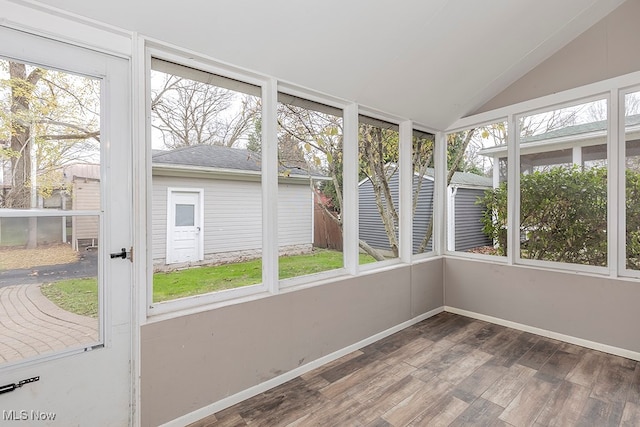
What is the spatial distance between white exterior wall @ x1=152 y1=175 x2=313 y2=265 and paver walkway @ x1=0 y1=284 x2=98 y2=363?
0.51m

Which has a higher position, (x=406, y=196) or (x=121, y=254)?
(x=406, y=196)

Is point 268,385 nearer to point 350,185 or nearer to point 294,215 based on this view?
point 294,215

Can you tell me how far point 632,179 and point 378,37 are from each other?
2.60 m

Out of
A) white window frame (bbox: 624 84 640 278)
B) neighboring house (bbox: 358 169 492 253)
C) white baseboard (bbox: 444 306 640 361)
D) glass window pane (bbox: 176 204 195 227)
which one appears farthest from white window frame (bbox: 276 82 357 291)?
white window frame (bbox: 624 84 640 278)

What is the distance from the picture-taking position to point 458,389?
7.35ft

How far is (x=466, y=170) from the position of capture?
3834mm

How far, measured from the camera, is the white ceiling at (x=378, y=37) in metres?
1.74

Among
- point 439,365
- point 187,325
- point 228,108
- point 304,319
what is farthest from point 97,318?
point 439,365

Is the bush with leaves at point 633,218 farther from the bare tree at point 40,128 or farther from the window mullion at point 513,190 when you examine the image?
the bare tree at point 40,128

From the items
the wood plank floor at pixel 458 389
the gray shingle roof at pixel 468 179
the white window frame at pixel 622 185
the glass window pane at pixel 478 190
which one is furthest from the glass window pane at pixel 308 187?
the white window frame at pixel 622 185

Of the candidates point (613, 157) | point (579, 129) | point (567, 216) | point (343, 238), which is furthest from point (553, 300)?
point (343, 238)

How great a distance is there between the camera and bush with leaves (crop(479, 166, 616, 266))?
2.90 meters

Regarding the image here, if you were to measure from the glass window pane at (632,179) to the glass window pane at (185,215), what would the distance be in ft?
12.1
